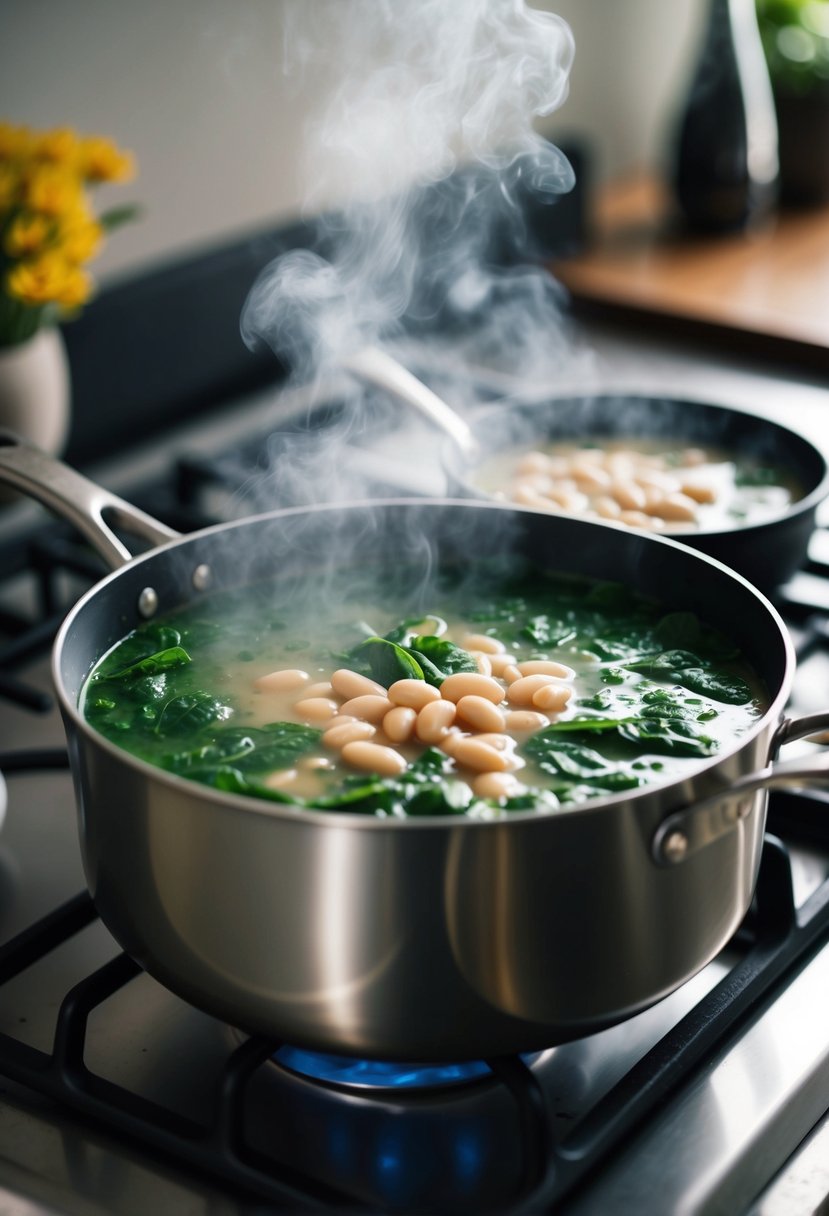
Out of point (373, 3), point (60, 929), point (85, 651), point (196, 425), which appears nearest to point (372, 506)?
point (85, 651)

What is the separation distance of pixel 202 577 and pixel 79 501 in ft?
0.50

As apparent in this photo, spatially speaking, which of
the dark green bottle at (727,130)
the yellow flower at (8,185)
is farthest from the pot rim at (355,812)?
the dark green bottle at (727,130)

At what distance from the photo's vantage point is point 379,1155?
0.92 m

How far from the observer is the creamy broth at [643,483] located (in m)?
1.54

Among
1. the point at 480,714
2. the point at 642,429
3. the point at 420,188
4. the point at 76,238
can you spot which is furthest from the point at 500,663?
the point at 420,188

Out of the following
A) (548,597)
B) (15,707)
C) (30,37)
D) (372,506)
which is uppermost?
(30,37)

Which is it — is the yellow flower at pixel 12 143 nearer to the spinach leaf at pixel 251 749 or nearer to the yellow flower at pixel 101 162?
the yellow flower at pixel 101 162

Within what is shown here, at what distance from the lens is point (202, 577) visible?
128 cm

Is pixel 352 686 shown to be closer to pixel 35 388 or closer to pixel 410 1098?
pixel 410 1098

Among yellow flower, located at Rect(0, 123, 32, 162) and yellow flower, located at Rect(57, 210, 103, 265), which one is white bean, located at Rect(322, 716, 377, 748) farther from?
yellow flower, located at Rect(0, 123, 32, 162)

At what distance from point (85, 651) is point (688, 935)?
52 centimetres

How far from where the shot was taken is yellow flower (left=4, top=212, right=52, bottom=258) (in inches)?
63.9

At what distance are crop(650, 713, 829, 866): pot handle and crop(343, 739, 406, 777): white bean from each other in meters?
0.23

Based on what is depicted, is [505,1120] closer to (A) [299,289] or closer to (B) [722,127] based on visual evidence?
(A) [299,289]
